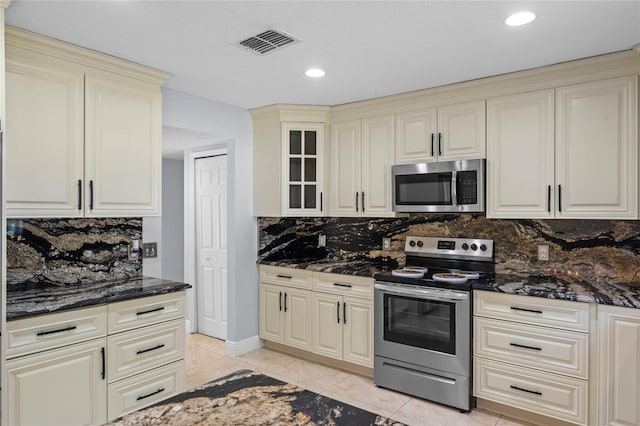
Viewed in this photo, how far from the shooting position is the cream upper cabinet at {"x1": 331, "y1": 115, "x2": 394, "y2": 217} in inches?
145

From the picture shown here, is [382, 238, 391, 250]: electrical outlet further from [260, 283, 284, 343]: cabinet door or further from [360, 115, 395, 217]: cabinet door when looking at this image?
[260, 283, 284, 343]: cabinet door

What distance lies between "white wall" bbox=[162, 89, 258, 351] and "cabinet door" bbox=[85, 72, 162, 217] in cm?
91

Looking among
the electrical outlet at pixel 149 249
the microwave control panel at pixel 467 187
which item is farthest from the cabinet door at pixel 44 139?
the microwave control panel at pixel 467 187

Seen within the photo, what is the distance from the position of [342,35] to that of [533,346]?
7.46ft

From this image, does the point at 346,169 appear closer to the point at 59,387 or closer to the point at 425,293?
the point at 425,293

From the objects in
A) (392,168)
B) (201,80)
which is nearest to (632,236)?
(392,168)

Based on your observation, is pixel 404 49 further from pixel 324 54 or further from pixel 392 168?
pixel 392 168

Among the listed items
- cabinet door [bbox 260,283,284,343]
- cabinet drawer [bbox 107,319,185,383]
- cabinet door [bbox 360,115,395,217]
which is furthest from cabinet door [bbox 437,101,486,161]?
cabinet drawer [bbox 107,319,185,383]

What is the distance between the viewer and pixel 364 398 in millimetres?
3111

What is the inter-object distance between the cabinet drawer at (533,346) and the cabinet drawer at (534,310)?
5 cm

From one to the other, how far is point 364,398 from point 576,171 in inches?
87.5

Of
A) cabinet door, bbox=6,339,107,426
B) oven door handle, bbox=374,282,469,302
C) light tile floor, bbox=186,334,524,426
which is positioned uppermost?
oven door handle, bbox=374,282,469,302

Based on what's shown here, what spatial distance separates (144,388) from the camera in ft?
8.62

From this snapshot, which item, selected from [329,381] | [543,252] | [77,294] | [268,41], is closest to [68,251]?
[77,294]
